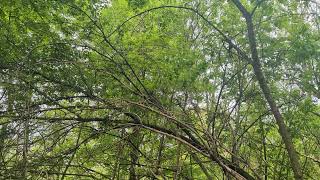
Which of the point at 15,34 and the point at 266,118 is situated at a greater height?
the point at 15,34

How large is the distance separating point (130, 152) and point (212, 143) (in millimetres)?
1841

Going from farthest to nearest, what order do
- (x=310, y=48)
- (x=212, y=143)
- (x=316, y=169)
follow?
1. (x=316, y=169)
2. (x=310, y=48)
3. (x=212, y=143)

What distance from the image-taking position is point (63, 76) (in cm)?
474

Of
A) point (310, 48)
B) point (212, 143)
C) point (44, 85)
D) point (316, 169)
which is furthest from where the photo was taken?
point (316, 169)

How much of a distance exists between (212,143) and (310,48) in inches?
75.8

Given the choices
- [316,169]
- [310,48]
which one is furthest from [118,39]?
[316,169]

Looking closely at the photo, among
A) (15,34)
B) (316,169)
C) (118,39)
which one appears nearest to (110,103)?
(118,39)

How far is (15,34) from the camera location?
15.4ft

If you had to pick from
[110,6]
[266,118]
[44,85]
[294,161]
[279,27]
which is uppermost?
[110,6]

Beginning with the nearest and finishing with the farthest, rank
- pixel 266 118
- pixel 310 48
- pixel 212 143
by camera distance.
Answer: pixel 212 143 → pixel 310 48 → pixel 266 118

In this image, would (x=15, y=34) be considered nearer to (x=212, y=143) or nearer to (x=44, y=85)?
(x=44, y=85)

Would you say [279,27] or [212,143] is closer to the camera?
[212,143]

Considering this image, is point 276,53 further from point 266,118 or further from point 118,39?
point 118,39

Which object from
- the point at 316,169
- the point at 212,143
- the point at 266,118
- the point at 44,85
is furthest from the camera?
the point at 316,169
